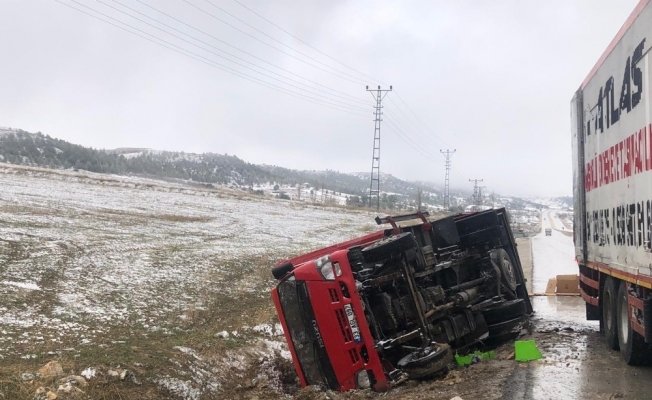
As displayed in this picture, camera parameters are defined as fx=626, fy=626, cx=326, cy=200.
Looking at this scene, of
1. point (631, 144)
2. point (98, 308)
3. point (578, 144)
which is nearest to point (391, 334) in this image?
point (631, 144)

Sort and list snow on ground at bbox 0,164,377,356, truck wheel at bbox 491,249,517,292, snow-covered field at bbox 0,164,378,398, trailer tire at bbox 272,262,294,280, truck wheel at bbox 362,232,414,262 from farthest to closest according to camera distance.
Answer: snow on ground at bbox 0,164,377,356, snow-covered field at bbox 0,164,378,398, truck wheel at bbox 491,249,517,292, trailer tire at bbox 272,262,294,280, truck wheel at bbox 362,232,414,262

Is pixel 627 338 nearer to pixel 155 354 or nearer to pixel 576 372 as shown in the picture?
pixel 576 372

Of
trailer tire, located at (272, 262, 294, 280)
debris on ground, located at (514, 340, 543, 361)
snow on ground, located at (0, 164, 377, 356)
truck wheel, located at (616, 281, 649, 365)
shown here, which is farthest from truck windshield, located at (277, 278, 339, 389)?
truck wheel, located at (616, 281, 649, 365)

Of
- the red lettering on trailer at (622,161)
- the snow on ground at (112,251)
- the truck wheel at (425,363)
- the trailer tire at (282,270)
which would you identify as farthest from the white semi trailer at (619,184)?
the snow on ground at (112,251)

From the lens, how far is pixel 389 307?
8.24 m

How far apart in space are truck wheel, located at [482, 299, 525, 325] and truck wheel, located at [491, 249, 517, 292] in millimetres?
460

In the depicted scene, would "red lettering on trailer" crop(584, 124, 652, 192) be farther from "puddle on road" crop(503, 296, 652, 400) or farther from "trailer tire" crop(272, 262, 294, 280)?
"trailer tire" crop(272, 262, 294, 280)

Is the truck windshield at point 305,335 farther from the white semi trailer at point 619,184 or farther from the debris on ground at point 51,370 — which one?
the white semi trailer at point 619,184

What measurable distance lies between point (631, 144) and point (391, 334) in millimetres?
3736

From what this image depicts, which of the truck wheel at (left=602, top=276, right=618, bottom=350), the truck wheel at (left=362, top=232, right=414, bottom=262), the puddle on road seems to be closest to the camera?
the puddle on road

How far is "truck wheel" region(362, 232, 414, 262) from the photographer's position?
818 centimetres

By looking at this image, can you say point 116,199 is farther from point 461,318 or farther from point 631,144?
point 631,144

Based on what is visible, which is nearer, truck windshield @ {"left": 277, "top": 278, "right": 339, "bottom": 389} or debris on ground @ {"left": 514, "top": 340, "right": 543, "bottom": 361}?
truck windshield @ {"left": 277, "top": 278, "right": 339, "bottom": 389}

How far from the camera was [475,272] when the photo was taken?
10.4 m
